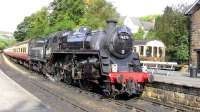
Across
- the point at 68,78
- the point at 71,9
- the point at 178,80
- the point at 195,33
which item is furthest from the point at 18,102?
the point at 71,9

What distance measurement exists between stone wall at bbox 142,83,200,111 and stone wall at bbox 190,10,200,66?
646 inches

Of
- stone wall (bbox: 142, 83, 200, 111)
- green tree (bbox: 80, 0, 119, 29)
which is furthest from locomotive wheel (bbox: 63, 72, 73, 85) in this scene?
green tree (bbox: 80, 0, 119, 29)

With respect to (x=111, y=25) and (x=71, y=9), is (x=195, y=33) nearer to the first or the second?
(x=111, y=25)

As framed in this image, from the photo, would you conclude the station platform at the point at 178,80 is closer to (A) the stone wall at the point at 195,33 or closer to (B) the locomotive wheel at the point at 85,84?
(B) the locomotive wheel at the point at 85,84

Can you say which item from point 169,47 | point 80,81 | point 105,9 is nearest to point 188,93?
point 80,81

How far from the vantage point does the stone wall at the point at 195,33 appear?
3456 cm

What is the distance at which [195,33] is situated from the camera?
3506cm

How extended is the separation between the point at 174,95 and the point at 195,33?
18.9 meters

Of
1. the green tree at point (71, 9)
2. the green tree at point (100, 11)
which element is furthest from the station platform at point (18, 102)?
the green tree at point (100, 11)

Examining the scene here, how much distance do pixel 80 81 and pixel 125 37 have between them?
12.9ft

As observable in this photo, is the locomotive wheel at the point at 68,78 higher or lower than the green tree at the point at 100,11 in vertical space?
lower

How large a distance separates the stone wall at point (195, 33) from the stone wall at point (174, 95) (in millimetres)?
16421

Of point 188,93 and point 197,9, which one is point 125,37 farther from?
point 197,9

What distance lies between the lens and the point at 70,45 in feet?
74.9
